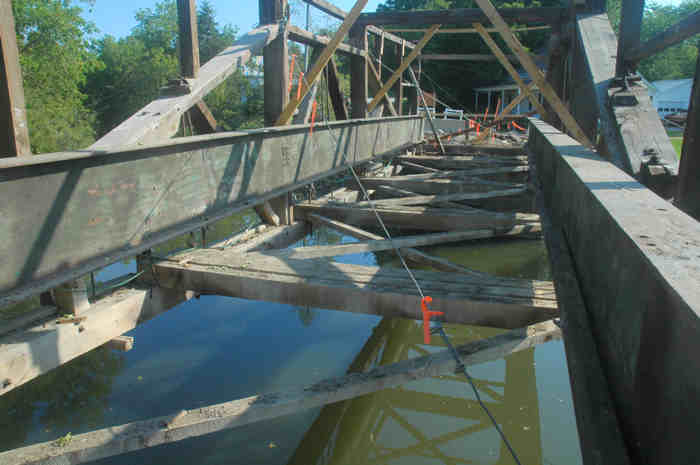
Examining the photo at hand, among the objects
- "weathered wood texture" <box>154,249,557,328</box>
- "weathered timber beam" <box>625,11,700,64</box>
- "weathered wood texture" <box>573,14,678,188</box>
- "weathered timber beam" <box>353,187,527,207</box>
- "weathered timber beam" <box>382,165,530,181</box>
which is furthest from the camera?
"weathered timber beam" <box>382,165,530,181</box>

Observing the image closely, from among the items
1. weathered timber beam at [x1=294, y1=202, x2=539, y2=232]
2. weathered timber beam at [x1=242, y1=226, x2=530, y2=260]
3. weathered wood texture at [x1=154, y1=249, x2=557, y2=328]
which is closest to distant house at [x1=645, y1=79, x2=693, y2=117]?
weathered timber beam at [x1=294, y1=202, x2=539, y2=232]

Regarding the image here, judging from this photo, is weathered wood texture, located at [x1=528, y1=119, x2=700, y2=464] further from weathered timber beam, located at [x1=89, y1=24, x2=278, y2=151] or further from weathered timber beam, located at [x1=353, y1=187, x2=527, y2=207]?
weathered timber beam, located at [x1=353, y1=187, x2=527, y2=207]

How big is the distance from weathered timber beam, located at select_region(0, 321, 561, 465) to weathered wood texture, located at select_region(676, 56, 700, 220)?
1.36 m

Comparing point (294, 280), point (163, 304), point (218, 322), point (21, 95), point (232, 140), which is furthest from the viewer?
point (218, 322)

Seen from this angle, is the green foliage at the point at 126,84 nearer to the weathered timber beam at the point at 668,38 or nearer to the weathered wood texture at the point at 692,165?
the weathered timber beam at the point at 668,38

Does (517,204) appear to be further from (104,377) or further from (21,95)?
(21,95)

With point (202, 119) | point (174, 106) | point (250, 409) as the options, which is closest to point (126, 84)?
point (202, 119)

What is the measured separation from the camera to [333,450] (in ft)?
13.1

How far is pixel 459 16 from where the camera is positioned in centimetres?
998

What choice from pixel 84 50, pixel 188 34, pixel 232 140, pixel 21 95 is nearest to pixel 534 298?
pixel 232 140

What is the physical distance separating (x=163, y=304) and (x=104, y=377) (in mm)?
1827

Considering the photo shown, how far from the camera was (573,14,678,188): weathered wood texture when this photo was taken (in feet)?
13.6

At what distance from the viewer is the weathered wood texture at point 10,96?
2.85 meters

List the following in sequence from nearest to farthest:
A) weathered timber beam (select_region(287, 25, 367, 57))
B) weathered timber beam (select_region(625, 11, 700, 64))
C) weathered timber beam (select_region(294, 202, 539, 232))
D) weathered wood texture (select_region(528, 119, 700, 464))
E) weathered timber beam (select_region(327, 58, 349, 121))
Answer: weathered wood texture (select_region(528, 119, 700, 464)) < weathered timber beam (select_region(625, 11, 700, 64)) < weathered timber beam (select_region(294, 202, 539, 232)) < weathered timber beam (select_region(287, 25, 367, 57)) < weathered timber beam (select_region(327, 58, 349, 121))
